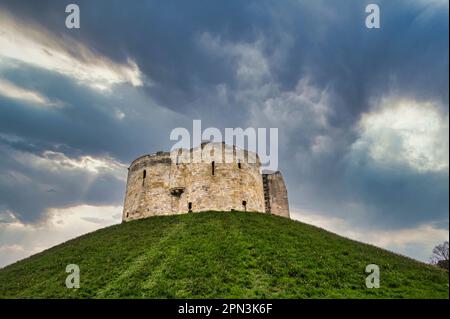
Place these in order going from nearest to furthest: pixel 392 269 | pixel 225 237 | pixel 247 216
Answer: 1. pixel 392 269
2. pixel 225 237
3. pixel 247 216

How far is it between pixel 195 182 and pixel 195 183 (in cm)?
10

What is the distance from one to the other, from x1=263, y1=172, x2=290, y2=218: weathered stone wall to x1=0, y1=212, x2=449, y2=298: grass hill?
568 inches

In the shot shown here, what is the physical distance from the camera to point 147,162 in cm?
3111

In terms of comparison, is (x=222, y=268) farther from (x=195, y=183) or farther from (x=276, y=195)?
(x=276, y=195)

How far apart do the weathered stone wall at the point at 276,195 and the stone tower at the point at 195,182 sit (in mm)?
6168

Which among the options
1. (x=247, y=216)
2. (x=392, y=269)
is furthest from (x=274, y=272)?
(x=247, y=216)

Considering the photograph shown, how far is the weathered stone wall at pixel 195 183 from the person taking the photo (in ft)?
91.3

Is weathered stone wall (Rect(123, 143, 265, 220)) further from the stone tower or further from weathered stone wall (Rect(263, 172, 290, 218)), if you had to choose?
weathered stone wall (Rect(263, 172, 290, 218))

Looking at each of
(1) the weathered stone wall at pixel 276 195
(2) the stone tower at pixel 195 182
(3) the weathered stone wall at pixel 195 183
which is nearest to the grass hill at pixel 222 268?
(3) the weathered stone wall at pixel 195 183

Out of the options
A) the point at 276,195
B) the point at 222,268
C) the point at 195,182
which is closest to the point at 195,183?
the point at 195,182

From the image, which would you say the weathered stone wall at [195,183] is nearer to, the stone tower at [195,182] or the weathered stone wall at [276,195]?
the stone tower at [195,182]

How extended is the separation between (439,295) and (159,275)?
1118cm

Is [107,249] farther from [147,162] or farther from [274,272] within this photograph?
[147,162]

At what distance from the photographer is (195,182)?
28.8m
